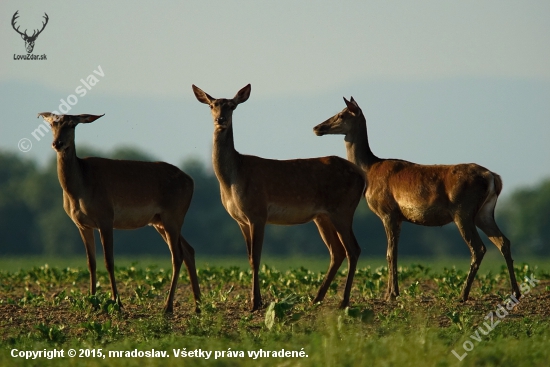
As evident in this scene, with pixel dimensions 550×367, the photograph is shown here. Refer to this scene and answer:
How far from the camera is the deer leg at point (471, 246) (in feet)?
45.6

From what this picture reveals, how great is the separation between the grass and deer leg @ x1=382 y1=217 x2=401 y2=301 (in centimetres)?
16

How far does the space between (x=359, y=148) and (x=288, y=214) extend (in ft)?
9.63

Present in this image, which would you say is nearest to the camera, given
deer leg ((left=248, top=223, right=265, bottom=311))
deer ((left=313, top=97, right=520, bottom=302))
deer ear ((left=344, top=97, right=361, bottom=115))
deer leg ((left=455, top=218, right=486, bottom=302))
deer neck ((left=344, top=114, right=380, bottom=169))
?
deer leg ((left=248, top=223, right=265, bottom=311))

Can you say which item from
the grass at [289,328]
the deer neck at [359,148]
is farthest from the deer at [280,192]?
the deer neck at [359,148]

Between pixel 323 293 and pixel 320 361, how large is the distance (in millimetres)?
4649

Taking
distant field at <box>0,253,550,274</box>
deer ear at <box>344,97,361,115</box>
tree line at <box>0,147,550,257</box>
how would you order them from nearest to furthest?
deer ear at <box>344,97,361,115</box>
distant field at <box>0,253,550,274</box>
tree line at <box>0,147,550,257</box>

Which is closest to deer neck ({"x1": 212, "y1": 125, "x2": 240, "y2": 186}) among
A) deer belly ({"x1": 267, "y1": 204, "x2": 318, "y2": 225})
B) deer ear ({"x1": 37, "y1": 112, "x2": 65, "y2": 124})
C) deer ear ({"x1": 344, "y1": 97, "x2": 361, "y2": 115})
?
deer belly ({"x1": 267, "y1": 204, "x2": 318, "y2": 225})

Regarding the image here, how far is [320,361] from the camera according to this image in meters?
8.85

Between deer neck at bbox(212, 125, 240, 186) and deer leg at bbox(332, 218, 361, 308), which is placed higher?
deer neck at bbox(212, 125, 240, 186)

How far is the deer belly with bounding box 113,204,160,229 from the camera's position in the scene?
531 inches

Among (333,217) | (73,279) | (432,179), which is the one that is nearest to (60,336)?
(333,217)

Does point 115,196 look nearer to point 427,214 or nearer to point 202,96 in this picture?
point 202,96

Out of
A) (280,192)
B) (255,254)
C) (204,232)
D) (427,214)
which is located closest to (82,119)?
(280,192)

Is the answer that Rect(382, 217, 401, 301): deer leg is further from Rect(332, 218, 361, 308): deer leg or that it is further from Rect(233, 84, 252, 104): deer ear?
Rect(233, 84, 252, 104): deer ear
